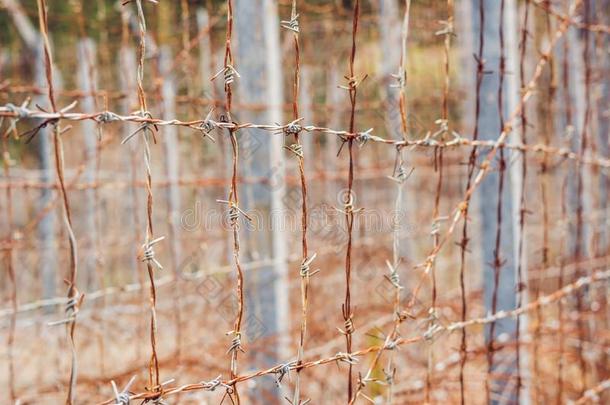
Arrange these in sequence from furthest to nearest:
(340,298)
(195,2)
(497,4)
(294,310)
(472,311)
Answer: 1. (195,2)
2. (340,298)
3. (294,310)
4. (472,311)
5. (497,4)

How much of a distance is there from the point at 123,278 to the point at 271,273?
4415mm

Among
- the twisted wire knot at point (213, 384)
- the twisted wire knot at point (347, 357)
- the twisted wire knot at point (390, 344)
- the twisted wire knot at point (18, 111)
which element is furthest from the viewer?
the twisted wire knot at point (390, 344)

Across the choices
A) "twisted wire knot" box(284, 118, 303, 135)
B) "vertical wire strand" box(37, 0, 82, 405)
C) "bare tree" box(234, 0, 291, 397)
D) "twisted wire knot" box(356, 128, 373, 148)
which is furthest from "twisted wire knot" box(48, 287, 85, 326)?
"bare tree" box(234, 0, 291, 397)

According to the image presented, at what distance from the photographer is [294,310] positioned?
13.1ft

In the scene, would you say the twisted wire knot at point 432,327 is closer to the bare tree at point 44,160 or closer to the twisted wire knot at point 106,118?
the twisted wire knot at point 106,118

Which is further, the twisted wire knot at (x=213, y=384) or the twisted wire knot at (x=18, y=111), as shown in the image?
the twisted wire knot at (x=213, y=384)

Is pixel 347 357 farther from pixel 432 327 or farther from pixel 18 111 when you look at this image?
pixel 18 111

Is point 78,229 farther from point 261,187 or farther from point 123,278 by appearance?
point 261,187

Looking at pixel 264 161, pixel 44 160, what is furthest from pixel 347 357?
pixel 44 160

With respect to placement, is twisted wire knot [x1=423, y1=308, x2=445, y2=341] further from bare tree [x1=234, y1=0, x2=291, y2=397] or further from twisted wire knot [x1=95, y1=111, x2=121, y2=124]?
bare tree [x1=234, y1=0, x2=291, y2=397]

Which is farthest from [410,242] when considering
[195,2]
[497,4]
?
[195,2]

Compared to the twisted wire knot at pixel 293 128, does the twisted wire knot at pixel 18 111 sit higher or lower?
higher

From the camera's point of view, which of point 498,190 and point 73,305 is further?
point 498,190

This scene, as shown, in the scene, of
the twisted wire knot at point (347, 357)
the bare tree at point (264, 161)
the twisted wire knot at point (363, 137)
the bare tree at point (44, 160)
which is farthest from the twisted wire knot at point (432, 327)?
the bare tree at point (44, 160)
